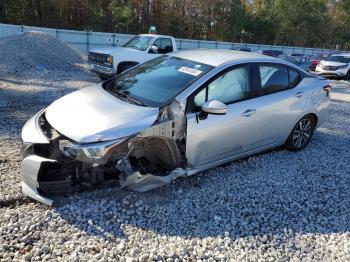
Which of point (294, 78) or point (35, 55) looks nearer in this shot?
point (294, 78)

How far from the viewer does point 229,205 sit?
4328 mm

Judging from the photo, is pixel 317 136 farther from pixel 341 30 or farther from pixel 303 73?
pixel 341 30

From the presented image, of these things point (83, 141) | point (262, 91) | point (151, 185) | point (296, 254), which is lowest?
point (296, 254)

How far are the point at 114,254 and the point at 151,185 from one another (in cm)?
113

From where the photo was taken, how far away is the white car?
2050 centimetres

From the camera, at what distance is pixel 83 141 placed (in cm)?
377

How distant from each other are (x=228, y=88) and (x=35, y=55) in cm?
1198

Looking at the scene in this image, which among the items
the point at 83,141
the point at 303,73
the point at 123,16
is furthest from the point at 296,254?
the point at 123,16

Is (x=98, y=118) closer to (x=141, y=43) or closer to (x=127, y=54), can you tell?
(x=127, y=54)

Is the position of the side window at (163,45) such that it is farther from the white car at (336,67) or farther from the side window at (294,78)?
the white car at (336,67)

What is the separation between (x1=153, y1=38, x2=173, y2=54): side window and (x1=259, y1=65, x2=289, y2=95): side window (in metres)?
7.71

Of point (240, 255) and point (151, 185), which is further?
point (151, 185)

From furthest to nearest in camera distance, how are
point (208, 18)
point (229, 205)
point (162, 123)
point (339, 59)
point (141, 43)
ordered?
point (208, 18) → point (339, 59) → point (141, 43) → point (229, 205) → point (162, 123)

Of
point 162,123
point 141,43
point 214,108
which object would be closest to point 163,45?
point 141,43
